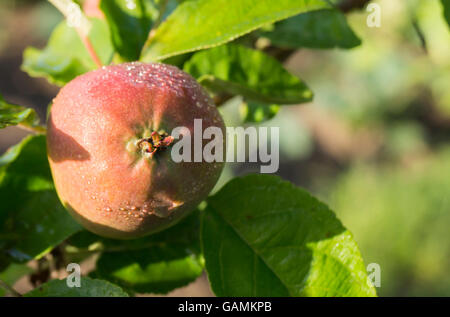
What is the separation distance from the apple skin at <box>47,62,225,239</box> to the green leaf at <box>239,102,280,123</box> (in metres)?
0.32

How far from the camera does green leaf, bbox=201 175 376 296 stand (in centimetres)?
72

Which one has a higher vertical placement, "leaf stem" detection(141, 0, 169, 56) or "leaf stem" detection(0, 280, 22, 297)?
"leaf stem" detection(141, 0, 169, 56)

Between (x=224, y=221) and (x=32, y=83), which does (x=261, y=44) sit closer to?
(x=224, y=221)

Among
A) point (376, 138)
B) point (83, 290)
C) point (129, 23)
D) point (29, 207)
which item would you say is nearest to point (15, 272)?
point (29, 207)

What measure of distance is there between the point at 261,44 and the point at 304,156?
3225 millimetres

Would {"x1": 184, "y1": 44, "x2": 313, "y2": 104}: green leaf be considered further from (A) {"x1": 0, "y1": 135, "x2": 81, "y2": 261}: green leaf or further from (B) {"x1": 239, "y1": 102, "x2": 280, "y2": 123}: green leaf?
(A) {"x1": 0, "y1": 135, "x2": 81, "y2": 261}: green leaf

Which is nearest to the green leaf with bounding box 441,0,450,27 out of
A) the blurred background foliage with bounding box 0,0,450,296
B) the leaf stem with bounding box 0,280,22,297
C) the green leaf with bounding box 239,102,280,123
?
the green leaf with bounding box 239,102,280,123

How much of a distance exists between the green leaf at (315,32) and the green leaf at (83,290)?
51cm

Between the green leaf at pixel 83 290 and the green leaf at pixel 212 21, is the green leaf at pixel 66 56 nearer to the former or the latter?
the green leaf at pixel 212 21

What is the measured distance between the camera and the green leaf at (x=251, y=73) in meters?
0.81

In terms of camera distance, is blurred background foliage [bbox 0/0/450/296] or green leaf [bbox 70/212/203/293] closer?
green leaf [bbox 70/212/203/293]

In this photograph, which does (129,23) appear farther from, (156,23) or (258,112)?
(258,112)

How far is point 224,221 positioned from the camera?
0.78 m

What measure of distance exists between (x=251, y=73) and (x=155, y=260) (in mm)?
331
